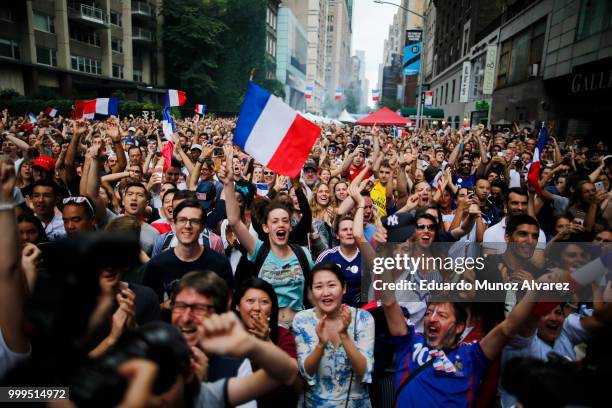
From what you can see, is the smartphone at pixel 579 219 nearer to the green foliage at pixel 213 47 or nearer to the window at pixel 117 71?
the window at pixel 117 71

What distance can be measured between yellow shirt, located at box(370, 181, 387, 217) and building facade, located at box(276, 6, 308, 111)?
234 feet

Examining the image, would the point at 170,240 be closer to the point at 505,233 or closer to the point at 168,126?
the point at 505,233

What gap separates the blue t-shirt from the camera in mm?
3264

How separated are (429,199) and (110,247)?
5.08 m

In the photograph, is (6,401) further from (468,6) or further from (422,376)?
(468,6)

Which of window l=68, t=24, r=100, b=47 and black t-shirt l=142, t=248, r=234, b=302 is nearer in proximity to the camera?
black t-shirt l=142, t=248, r=234, b=302

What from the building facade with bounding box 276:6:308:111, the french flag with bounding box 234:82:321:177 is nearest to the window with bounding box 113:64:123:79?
the building facade with bounding box 276:6:308:111

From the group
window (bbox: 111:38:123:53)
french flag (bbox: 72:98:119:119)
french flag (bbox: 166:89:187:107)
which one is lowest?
french flag (bbox: 72:98:119:119)

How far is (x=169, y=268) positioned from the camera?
3131 mm

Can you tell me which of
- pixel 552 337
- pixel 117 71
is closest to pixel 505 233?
pixel 552 337

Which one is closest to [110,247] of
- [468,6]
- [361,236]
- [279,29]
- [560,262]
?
[361,236]

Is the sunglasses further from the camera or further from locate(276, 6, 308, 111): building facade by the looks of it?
locate(276, 6, 308, 111): building facade

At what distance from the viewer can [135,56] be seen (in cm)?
4262

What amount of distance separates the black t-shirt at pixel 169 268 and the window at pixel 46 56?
34598mm
